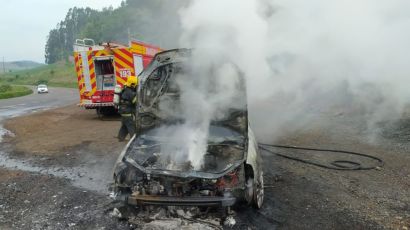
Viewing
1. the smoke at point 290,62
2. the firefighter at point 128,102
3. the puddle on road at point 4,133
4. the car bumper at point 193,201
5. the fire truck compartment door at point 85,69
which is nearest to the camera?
the car bumper at point 193,201

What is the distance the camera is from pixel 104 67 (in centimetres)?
1366

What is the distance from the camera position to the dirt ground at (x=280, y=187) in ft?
15.4

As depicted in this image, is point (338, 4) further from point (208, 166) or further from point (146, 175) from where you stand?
point (146, 175)

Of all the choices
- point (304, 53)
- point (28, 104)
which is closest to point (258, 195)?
point (304, 53)

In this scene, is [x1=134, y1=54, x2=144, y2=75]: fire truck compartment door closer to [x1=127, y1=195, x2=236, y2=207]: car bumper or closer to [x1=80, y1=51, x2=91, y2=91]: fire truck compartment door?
[x1=80, y1=51, x2=91, y2=91]: fire truck compartment door

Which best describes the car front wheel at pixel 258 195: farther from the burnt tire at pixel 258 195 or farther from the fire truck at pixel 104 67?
the fire truck at pixel 104 67

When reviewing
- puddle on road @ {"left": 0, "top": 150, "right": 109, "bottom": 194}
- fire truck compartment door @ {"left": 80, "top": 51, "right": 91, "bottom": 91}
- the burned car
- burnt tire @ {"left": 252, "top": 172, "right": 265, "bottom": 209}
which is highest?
fire truck compartment door @ {"left": 80, "top": 51, "right": 91, "bottom": 91}

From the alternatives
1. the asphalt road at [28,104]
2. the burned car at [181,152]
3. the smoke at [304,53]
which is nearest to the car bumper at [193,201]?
the burned car at [181,152]

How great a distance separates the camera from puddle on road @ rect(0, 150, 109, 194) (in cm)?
631

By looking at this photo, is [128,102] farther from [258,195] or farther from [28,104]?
[28,104]

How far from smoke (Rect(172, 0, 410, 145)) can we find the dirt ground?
46.8 inches

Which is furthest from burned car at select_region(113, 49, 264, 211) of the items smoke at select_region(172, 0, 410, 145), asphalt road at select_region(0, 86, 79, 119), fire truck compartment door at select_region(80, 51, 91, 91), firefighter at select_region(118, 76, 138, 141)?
asphalt road at select_region(0, 86, 79, 119)

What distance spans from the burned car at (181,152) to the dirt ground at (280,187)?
0.42m

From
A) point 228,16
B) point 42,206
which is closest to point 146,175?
point 42,206
